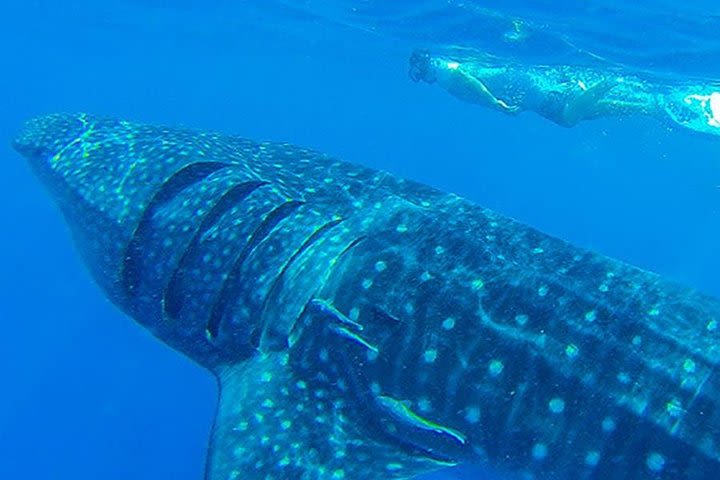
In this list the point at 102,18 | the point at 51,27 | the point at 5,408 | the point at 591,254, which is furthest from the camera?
the point at 51,27

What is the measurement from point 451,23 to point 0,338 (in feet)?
78.6

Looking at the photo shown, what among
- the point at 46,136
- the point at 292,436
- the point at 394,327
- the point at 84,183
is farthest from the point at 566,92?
the point at 292,436

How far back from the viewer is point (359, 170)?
5477 millimetres

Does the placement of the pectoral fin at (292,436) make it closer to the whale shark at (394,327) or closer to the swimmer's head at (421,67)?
the whale shark at (394,327)

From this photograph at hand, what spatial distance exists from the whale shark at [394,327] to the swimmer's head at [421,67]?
9.97m

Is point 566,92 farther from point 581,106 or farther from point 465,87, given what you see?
point 581,106

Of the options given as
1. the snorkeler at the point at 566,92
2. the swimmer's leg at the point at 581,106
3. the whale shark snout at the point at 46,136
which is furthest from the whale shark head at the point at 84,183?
the swimmer's leg at the point at 581,106

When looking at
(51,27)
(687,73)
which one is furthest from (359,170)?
(51,27)

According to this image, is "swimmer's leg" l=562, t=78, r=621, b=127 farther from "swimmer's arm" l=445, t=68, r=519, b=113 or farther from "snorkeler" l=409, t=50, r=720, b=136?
"swimmer's arm" l=445, t=68, r=519, b=113

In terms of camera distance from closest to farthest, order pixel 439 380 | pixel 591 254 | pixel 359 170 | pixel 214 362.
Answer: pixel 439 380
pixel 591 254
pixel 214 362
pixel 359 170

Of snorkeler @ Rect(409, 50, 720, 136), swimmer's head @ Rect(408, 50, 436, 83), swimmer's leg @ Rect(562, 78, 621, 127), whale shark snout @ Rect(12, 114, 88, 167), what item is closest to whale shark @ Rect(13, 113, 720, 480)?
whale shark snout @ Rect(12, 114, 88, 167)

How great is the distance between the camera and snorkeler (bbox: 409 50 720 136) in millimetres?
12477

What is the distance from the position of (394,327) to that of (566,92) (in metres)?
12.1

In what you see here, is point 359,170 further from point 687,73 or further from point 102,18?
point 102,18
